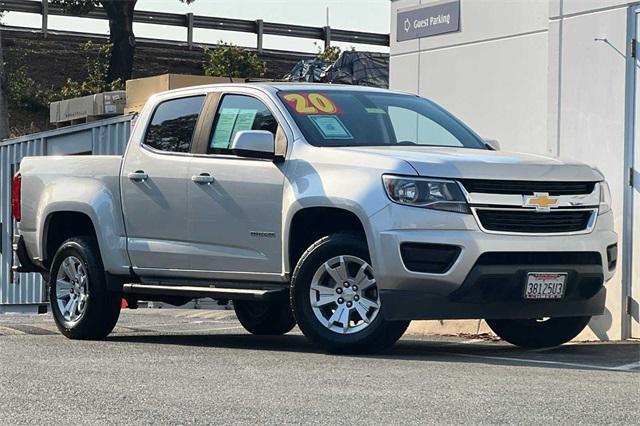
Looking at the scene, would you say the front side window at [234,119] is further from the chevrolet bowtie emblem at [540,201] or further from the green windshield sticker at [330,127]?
the chevrolet bowtie emblem at [540,201]

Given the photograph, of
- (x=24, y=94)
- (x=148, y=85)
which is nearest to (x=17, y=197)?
(x=148, y=85)

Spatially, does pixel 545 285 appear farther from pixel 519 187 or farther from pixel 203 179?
pixel 203 179

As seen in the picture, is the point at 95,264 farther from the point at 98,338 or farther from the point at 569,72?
the point at 569,72

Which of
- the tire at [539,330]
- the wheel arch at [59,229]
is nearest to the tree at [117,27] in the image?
the wheel arch at [59,229]

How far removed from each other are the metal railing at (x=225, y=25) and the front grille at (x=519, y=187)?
33274 millimetres

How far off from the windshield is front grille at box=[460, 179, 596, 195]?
42.6 inches

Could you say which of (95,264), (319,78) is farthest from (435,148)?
(319,78)

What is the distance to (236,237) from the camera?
10.4 m

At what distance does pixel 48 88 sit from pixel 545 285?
31759mm

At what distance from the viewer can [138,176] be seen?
1116cm

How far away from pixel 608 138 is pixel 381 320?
141 inches

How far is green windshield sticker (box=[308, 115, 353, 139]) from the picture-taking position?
1031 cm

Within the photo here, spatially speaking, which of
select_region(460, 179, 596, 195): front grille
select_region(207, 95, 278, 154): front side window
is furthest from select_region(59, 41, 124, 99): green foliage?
select_region(460, 179, 596, 195): front grille

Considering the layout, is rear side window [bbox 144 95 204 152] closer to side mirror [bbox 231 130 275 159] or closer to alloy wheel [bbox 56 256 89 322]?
side mirror [bbox 231 130 275 159]
